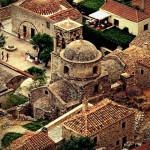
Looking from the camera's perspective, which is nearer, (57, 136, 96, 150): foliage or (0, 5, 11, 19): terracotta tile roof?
(57, 136, 96, 150): foliage

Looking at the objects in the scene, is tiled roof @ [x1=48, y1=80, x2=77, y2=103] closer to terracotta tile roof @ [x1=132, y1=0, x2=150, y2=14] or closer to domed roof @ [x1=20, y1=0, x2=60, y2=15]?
domed roof @ [x1=20, y1=0, x2=60, y2=15]

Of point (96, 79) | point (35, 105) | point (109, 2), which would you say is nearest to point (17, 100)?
point (35, 105)

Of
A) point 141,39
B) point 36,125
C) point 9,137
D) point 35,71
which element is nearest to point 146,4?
point 141,39

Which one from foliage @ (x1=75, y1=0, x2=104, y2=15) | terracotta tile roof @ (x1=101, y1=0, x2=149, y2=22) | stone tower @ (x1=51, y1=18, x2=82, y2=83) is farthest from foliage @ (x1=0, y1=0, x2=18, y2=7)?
stone tower @ (x1=51, y1=18, x2=82, y2=83)

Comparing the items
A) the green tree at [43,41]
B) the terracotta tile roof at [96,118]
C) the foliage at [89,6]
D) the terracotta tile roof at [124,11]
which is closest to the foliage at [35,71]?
the green tree at [43,41]

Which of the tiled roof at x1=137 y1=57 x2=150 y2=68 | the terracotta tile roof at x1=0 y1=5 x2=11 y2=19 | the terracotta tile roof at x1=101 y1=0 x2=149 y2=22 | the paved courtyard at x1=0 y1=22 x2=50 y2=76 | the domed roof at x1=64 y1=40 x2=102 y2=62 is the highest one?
the domed roof at x1=64 y1=40 x2=102 y2=62

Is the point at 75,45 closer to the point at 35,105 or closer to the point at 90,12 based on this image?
the point at 35,105

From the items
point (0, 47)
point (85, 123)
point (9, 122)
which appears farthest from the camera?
point (0, 47)

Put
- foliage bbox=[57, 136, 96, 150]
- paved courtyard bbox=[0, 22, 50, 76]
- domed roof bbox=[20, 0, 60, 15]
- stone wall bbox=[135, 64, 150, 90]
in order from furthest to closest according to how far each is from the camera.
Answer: domed roof bbox=[20, 0, 60, 15] → paved courtyard bbox=[0, 22, 50, 76] → stone wall bbox=[135, 64, 150, 90] → foliage bbox=[57, 136, 96, 150]
